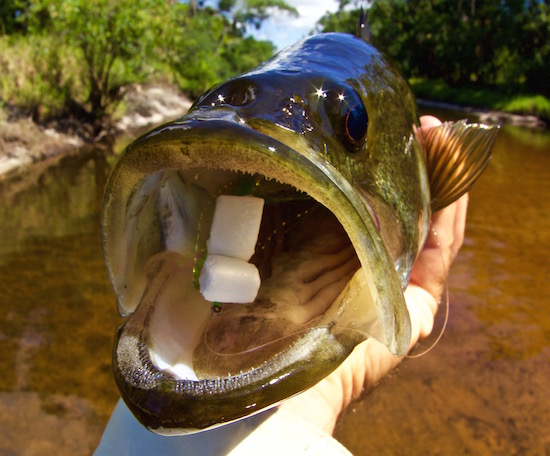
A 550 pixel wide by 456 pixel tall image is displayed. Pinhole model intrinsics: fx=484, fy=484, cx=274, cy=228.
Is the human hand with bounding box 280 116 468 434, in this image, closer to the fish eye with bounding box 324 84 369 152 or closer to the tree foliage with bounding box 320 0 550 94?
the fish eye with bounding box 324 84 369 152

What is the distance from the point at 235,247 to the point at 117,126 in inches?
520

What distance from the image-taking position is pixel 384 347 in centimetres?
237

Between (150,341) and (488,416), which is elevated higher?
(150,341)

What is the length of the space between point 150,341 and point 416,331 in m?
1.71

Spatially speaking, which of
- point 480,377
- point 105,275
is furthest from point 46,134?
point 480,377

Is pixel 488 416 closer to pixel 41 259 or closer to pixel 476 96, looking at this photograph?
pixel 41 259

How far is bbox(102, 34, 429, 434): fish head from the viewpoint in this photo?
0.93m

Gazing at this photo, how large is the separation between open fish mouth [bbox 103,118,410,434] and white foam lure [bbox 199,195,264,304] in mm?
104

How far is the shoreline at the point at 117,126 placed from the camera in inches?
345

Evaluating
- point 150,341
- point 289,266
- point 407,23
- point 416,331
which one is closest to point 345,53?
point 289,266

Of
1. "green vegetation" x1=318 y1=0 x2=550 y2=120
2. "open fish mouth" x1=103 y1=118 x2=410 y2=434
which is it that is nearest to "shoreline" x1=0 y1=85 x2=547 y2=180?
"green vegetation" x1=318 y1=0 x2=550 y2=120

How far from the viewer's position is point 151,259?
130 centimetres

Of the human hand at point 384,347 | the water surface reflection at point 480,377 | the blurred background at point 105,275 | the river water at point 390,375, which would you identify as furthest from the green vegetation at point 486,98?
the human hand at point 384,347

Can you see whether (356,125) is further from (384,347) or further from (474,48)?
(474,48)
